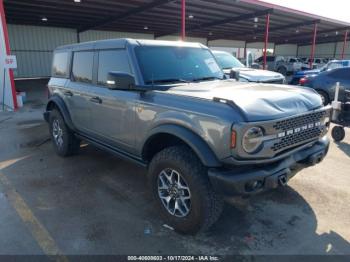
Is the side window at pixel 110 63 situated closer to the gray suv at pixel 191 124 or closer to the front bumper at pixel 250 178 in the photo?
the gray suv at pixel 191 124

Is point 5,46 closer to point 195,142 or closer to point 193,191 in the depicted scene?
point 195,142

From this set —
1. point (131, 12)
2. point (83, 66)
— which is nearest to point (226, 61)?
point (83, 66)

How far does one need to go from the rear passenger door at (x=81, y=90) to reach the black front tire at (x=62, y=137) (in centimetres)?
40

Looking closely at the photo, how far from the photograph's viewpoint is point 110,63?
3975 mm

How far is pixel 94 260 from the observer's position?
2.68m

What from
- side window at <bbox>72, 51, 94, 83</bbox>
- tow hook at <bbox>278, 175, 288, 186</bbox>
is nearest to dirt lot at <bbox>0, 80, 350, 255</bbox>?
tow hook at <bbox>278, 175, 288, 186</bbox>

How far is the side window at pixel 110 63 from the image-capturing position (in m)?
3.72

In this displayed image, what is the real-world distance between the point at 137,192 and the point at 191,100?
1.79 metres

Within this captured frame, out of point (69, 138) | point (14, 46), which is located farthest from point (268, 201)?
point (14, 46)

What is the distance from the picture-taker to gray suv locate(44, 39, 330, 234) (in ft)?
8.48

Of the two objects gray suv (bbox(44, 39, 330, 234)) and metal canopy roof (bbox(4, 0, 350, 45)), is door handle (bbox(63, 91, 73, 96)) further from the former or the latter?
metal canopy roof (bbox(4, 0, 350, 45))

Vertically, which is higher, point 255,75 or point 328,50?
point 328,50

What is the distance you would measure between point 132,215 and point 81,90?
2.20m

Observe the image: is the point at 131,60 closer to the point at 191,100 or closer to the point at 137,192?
the point at 191,100
